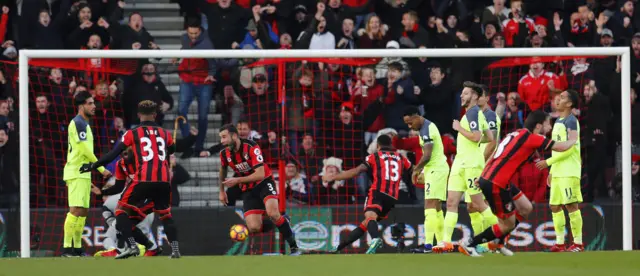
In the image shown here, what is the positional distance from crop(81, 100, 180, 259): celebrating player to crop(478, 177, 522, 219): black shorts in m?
3.04

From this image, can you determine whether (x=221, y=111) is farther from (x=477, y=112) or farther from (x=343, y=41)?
(x=477, y=112)

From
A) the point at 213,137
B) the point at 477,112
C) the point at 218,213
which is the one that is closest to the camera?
the point at 477,112

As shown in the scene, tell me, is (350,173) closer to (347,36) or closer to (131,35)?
(347,36)

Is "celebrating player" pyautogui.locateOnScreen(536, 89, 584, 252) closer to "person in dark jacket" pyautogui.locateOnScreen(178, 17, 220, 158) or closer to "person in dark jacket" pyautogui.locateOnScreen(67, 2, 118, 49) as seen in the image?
"person in dark jacket" pyautogui.locateOnScreen(178, 17, 220, 158)

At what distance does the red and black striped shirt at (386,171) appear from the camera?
45.9ft

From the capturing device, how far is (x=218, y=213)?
1550 centimetres

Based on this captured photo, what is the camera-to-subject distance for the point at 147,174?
1179cm

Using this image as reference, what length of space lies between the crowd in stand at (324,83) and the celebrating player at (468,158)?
2734 millimetres

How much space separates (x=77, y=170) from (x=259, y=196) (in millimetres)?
2103

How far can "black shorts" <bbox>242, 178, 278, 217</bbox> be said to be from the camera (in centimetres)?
1373

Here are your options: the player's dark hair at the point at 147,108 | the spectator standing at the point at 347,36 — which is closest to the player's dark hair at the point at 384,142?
the player's dark hair at the point at 147,108

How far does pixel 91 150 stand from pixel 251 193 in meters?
1.88

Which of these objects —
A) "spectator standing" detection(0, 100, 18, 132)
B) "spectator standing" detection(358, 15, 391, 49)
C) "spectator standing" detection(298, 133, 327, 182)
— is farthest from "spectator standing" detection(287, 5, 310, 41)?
"spectator standing" detection(0, 100, 18, 132)

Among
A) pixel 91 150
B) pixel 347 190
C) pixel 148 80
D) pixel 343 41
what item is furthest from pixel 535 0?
pixel 91 150
